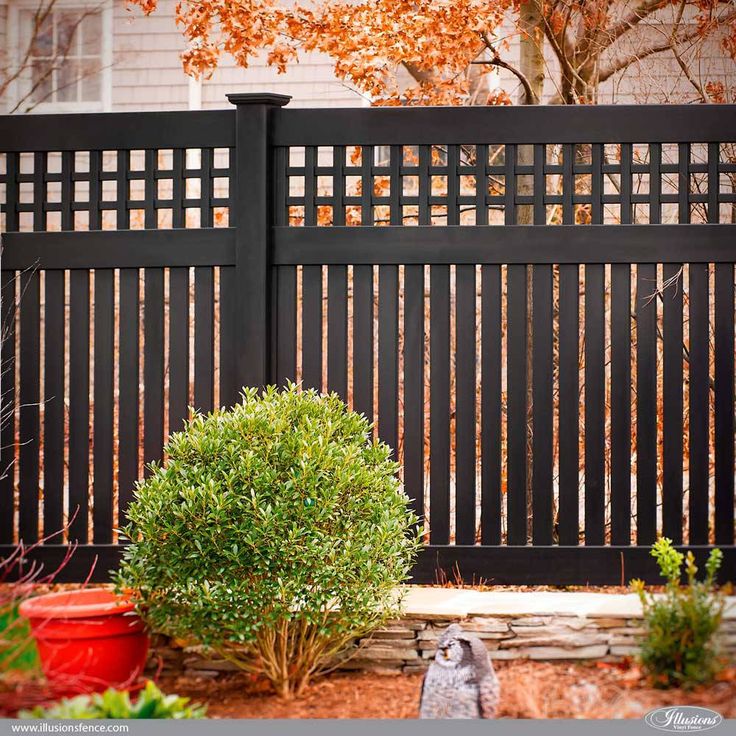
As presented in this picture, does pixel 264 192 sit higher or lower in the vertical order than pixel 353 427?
higher

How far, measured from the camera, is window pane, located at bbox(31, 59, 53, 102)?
6039mm

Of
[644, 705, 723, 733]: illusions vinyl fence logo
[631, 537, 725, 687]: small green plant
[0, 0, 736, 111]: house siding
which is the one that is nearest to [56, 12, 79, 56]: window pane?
[0, 0, 736, 111]: house siding

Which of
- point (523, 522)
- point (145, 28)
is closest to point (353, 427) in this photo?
point (523, 522)

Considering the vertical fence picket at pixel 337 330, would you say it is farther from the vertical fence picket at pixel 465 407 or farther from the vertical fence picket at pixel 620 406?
the vertical fence picket at pixel 620 406

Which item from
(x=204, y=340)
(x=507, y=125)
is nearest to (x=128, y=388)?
(x=204, y=340)

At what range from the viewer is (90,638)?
2574 mm

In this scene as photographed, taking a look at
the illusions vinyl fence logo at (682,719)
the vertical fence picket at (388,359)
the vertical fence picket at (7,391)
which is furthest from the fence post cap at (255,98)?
the illusions vinyl fence logo at (682,719)

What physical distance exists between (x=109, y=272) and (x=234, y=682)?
5.54ft

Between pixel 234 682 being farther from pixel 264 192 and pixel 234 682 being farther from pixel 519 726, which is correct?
pixel 264 192

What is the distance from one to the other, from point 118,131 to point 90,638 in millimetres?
1969

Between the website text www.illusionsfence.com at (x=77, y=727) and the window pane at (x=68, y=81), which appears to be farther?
the window pane at (x=68, y=81)

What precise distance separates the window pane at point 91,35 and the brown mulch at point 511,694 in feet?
17.2

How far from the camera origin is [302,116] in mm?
3090

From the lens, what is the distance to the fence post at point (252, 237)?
3.06 meters
